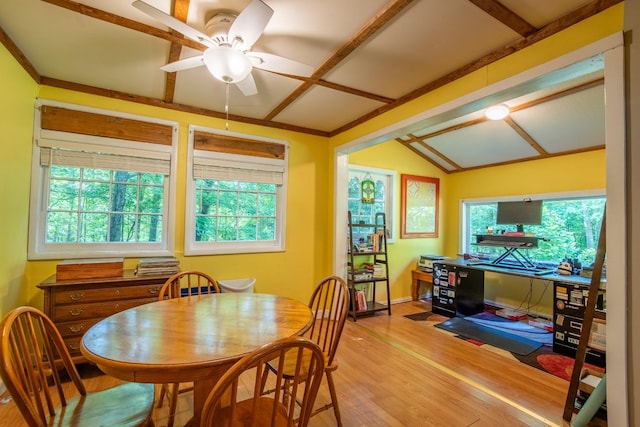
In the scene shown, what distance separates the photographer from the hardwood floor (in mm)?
1891

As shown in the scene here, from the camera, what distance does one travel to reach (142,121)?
9.42 feet

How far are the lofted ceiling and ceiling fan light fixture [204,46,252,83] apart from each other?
25cm

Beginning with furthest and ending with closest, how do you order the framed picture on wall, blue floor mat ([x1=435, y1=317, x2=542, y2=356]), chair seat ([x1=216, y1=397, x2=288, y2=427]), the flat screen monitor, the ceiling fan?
1. the framed picture on wall
2. the flat screen monitor
3. blue floor mat ([x1=435, y1=317, x2=542, y2=356])
4. the ceiling fan
5. chair seat ([x1=216, y1=397, x2=288, y2=427])

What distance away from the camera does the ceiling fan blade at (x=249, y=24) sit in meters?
1.39

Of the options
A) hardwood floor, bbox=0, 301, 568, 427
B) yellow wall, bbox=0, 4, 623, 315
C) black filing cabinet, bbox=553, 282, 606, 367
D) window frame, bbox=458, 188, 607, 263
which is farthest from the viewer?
window frame, bbox=458, 188, 607, 263

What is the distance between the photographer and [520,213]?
13.1ft

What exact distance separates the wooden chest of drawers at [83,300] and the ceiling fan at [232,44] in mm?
1686

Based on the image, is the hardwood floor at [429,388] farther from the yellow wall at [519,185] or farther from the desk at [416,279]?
the yellow wall at [519,185]

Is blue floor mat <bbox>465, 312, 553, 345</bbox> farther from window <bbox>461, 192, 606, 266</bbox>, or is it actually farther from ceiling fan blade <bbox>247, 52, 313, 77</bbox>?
ceiling fan blade <bbox>247, 52, 313, 77</bbox>

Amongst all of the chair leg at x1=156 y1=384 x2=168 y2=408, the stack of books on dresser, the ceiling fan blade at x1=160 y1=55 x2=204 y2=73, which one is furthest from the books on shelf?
the ceiling fan blade at x1=160 y1=55 x2=204 y2=73

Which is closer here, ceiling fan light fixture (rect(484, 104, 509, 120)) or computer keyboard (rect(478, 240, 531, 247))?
ceiling fan light fixture (rect(484, 104, 509, 120))

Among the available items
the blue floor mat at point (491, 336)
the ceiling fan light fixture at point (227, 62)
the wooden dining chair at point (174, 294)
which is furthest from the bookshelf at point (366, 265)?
the ceiling fan light fixture at point (227, 62)

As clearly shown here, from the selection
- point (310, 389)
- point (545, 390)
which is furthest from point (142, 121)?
point (545, 390)

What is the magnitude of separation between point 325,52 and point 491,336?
11.0ft
